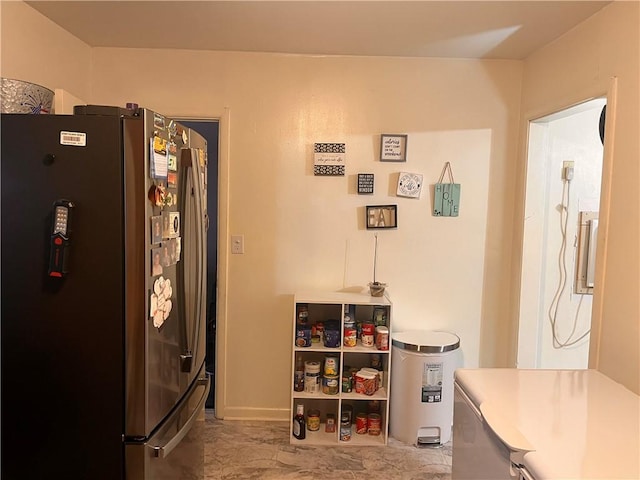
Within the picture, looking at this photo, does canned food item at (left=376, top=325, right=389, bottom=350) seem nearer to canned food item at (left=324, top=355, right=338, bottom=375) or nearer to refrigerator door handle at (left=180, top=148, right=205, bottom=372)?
canned food item at (left=324, top=355, right=338, bottom=375)

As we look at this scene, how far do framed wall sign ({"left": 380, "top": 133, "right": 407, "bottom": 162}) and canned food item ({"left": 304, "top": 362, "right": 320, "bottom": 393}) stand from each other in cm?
132

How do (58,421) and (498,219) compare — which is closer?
(58,421)

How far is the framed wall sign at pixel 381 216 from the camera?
10.1 feet

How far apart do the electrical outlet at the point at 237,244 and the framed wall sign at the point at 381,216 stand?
31.0 inches

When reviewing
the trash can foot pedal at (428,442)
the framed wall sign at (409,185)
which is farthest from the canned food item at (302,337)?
the framed wall sign at (409,185)

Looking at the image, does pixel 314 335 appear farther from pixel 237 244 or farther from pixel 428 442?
pixel 428 442

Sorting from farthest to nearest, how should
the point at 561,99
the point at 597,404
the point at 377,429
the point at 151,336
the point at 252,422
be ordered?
the point at 252,422 < the point at 377,429 < the point at 561,99 < the point at 151,336 < the point at 597,404

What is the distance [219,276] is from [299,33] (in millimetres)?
1495

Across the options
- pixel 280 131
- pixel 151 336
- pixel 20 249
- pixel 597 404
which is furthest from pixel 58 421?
pixel 280 131

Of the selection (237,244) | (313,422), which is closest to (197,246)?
(237,244)

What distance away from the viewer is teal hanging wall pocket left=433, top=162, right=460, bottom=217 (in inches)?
121

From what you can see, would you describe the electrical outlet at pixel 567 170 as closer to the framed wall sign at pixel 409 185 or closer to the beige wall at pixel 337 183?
the beige wall at pixel 337 183

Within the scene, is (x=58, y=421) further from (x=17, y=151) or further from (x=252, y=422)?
(x=252, y=422)

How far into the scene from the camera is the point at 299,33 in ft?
8.68
